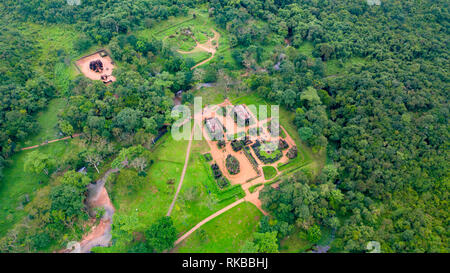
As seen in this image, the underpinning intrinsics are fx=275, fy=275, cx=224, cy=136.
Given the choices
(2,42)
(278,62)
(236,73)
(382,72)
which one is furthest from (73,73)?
(382,72)

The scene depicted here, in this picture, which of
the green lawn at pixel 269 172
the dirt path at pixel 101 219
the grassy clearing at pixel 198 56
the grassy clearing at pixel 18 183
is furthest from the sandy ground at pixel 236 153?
the grassy clearing at pixel 18 183

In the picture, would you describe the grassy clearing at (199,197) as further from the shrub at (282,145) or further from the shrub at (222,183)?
the shrub at (282,145)

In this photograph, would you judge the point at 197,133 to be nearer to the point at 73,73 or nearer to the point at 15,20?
the point at 73,73

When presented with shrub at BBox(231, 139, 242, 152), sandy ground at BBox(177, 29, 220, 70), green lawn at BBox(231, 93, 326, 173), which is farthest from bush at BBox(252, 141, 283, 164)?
sandy ground at BBox(177, 29, 220, 70)

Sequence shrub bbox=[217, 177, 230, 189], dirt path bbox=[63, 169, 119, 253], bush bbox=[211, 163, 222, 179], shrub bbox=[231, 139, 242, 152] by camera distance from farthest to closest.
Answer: shrub bbox=[231, 139, 242, 152]
bush bbox=[211, 163, 222, 179]
shrub bbox=[217, 177, 230, 189]
dirt path bbox=[63, 169, 119, 253]

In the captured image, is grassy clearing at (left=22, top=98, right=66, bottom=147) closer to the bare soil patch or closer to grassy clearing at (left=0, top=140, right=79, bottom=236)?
grassy clearing at (left=0, top=140, right=79, bottom=236)
